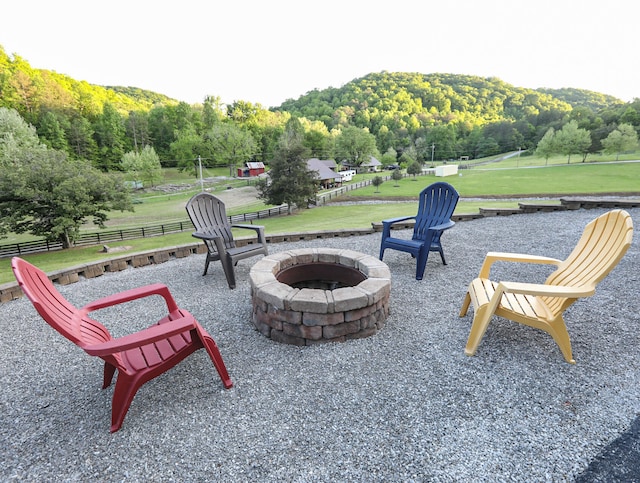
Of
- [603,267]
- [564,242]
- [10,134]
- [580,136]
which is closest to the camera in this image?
[603,267]

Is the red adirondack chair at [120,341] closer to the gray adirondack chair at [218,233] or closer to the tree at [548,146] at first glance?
the gray adirondack chair at [218,233]

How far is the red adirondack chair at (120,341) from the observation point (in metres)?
1.63

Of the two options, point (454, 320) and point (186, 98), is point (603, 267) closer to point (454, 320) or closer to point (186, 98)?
point (454, 320)

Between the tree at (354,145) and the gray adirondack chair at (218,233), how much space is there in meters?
44.9

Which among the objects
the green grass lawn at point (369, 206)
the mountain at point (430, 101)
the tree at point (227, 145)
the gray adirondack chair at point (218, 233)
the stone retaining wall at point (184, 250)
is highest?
the mountain at point (430, 101)

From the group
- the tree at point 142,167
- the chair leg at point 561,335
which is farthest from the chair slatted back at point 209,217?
the tree at point 142,167

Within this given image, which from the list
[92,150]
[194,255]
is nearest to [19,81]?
[92,150]

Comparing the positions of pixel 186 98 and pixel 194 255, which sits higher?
pixel 186 98

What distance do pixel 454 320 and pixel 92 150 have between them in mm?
48341

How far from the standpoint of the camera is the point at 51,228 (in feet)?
35.8

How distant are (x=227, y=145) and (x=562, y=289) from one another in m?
41.3

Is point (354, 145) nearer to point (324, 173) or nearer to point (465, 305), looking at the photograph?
point (324, 173)

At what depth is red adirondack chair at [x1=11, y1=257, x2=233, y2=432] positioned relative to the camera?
1635mm

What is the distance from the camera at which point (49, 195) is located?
10.4 m
